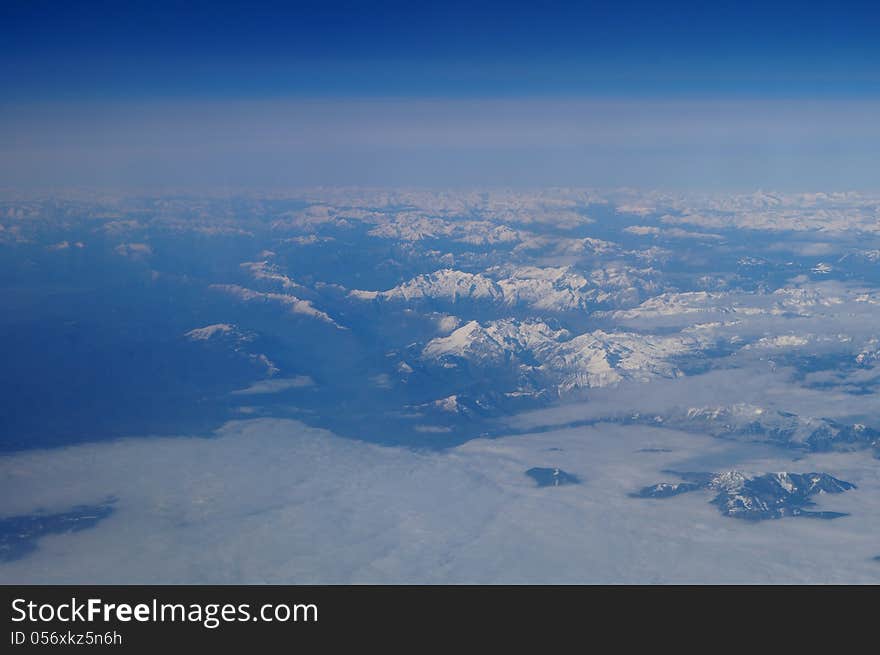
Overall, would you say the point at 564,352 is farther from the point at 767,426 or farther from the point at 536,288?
the point at 536,288

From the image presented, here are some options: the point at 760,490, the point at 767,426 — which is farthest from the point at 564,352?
the point at 760,490

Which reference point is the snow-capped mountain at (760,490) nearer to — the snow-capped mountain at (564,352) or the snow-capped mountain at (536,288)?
the snow-capped mountain at (564,352)

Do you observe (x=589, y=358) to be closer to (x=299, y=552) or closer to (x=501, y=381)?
(x=501, y=381)

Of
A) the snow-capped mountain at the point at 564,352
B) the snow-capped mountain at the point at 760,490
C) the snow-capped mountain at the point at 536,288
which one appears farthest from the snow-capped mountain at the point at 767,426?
the snow-capped mountain at the point at 536,288

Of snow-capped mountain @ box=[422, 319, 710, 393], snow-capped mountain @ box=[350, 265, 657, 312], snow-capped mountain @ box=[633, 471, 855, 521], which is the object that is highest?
snow-capped mountain @ box=[350, 265, 657, 312]

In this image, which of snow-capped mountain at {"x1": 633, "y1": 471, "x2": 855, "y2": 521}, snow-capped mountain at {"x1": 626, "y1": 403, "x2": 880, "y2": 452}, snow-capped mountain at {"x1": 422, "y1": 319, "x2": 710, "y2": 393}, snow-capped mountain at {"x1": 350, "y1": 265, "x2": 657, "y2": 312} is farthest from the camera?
snow-capped mountain at {"x1": 350, "y1": 265, "x2": 657, "y2": 312}

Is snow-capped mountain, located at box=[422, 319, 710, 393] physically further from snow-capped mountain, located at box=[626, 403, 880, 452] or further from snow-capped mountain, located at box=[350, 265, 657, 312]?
snow-capped mountain, located at box=[350, 265, 657, 312]

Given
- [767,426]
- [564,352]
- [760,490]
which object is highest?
[564,352]

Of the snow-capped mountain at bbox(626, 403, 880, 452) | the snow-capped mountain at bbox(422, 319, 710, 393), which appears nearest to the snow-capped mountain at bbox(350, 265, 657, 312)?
the snow-capped mountain at bbox(422, 319, 710, 393)

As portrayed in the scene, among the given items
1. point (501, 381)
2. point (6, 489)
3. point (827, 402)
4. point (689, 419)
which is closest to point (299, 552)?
point (6, 489)

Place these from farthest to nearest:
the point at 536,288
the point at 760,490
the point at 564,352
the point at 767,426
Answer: the point at 536,288 → the point at 564,352 → the point at 767,426 → the point at 760,490

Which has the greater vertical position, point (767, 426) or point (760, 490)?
point (767, 426)
